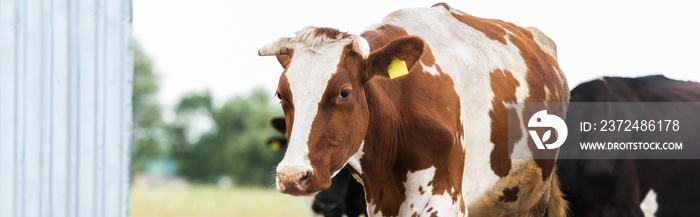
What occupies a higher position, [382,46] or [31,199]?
[382,46]

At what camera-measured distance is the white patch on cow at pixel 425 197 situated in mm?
4223

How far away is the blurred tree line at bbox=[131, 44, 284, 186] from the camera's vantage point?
38.7 meters

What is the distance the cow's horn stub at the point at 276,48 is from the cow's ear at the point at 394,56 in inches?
16.3

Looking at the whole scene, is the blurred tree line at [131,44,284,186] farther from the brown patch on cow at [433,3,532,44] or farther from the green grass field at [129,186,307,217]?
the brown patch on cow at [433,3,532,44]

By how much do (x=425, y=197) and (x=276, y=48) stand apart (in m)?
1.09

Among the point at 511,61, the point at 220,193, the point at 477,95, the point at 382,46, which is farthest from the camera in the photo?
the point at 220,193

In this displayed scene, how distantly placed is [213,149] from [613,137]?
35.9 meters

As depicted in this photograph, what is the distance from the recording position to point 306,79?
3768 millimetres

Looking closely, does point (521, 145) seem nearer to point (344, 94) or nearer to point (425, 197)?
point (425, 197)

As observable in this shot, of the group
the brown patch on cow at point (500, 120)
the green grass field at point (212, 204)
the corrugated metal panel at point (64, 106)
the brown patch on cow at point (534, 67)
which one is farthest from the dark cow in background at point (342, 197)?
the green grass field at point (212, 204)

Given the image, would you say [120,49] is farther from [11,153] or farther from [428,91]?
[428,91]

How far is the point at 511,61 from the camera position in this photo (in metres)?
5.40

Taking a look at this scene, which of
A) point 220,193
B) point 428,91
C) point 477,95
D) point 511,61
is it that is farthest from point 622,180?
point 220,193

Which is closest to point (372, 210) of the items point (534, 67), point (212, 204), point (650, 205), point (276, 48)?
point (276, 48)
